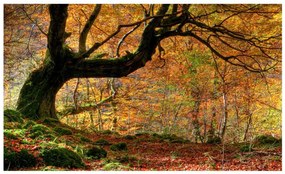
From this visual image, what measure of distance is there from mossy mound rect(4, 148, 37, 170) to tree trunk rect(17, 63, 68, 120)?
13.3ft

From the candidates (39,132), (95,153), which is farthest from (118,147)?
(39,132)

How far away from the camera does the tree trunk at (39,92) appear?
835 cm

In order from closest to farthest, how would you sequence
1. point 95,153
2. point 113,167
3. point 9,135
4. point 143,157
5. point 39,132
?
point 113,167, point 9,135, point 95,153, point 39,132, point 143,157

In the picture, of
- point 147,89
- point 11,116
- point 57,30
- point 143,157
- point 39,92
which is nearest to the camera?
point 143,157

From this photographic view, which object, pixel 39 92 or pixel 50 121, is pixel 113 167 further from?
pixel 39 92

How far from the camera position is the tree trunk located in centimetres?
835

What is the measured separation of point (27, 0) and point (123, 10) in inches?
158

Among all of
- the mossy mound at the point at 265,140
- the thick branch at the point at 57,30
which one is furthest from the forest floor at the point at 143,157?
the thick branch at the point at 57,30

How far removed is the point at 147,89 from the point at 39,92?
18.7 ft

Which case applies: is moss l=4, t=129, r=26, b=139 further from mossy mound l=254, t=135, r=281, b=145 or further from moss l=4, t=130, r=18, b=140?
mossy mound l=254, t=135, r=281, b=145

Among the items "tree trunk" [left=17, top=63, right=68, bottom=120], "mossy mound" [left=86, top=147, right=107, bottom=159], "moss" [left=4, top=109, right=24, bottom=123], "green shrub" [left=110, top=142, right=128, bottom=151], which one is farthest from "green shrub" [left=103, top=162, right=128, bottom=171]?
"tree trunk" [left=17, top=63, right=68, bottom=120]

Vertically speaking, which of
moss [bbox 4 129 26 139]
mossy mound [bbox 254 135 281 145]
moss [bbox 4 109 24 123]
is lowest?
mossy mound [bbox 254 135 281 145]

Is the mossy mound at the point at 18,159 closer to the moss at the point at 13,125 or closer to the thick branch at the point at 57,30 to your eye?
the moss at the point at 13,125

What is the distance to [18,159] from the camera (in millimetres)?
4277
